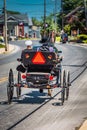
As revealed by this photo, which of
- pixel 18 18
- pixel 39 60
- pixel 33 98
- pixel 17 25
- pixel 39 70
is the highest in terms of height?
pixel 39 60

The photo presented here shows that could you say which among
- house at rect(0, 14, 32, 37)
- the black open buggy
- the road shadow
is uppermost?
the black open buggy

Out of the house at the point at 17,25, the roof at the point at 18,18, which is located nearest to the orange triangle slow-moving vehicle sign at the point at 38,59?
the house at the point at 17,25

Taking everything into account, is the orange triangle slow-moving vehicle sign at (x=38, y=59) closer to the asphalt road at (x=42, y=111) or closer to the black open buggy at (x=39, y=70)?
the black open buggy at (x=39, y=70)

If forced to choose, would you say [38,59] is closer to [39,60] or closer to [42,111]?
[39,60]

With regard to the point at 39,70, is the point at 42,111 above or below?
below

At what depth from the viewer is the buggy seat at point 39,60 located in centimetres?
1330

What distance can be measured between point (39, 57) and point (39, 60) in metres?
0.10

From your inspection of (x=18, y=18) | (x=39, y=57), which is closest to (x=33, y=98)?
(x=39, y=57)

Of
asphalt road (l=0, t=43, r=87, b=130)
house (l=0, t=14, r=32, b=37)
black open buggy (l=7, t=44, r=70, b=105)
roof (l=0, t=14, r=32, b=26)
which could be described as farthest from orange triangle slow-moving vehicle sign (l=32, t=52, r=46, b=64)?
roof (l=0, t=14, r=32, b=26)

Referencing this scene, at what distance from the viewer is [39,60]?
1333 centimetres

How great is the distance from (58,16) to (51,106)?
13577cm

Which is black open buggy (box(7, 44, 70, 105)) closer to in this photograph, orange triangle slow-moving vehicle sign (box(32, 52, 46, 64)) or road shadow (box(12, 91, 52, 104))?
orange triangle slow-moving vehicle sign (box(32, 52, 46, 64))

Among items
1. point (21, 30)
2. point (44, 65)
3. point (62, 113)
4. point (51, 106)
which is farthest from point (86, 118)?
point (21, 30)

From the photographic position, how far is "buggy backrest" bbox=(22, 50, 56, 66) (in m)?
13.3
